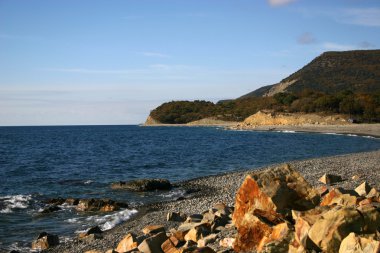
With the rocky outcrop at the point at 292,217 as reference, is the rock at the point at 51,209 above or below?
below

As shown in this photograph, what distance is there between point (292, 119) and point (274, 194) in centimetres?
12762

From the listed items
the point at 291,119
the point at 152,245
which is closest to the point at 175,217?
the point at 152,245

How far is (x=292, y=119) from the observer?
13412 cm

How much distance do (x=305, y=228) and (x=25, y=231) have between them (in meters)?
13.2

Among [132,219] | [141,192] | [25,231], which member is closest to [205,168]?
[141,192]

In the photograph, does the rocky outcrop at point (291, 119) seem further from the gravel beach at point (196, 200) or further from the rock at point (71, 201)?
the rock at point (71, 201)

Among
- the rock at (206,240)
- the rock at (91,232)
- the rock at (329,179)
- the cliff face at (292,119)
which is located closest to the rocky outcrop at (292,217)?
the rock at (206,240)

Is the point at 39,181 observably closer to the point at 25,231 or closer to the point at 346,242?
the point at 25,231

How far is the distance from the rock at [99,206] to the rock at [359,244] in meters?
14.8

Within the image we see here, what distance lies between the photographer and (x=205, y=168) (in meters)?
37.4

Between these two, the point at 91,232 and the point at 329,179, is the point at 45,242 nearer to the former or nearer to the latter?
the point at 91,232

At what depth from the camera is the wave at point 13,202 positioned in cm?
2164

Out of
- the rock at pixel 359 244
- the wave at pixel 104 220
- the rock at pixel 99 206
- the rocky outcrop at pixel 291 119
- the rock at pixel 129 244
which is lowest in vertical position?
the wave at pixel 104 220

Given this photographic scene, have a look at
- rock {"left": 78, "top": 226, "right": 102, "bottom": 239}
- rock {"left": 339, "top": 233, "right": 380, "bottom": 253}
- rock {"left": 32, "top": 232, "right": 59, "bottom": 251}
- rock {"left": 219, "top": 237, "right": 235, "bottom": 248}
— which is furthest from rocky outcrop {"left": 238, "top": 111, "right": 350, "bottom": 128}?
rock {"left": 339, "top": 233, "right": 380, "bottom": 253}
